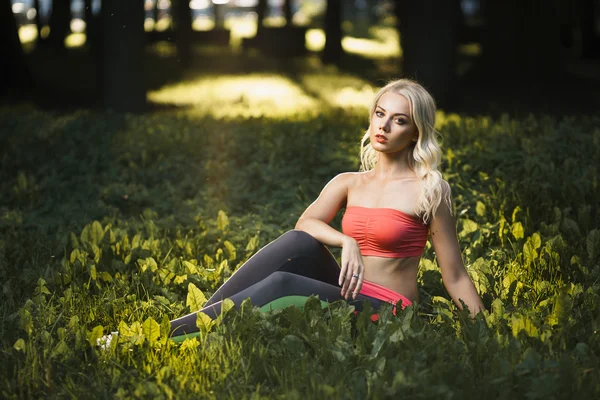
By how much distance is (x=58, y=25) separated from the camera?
26.2 m

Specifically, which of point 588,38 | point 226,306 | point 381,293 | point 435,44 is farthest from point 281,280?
point 588,38

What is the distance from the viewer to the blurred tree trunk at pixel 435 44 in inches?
515

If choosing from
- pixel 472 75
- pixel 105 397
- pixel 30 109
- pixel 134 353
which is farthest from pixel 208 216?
pixel 472 75

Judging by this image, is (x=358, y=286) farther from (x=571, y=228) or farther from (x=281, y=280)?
(x=571, y=228)

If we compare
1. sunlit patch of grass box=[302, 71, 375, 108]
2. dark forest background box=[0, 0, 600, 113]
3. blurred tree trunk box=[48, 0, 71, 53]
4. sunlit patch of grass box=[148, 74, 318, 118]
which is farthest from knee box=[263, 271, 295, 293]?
blurred tree trunk box=[48, 0, 71, 53]

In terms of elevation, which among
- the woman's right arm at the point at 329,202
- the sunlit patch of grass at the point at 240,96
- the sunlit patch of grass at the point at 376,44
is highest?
the woman's right arm at the point at 329,202

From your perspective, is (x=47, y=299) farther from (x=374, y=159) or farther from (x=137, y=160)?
(x=137, y=160)

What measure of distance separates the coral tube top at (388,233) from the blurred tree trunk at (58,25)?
76.2 ft

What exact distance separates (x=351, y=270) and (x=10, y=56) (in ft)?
44.4

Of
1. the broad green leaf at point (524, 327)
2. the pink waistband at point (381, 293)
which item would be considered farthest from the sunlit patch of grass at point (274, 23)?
the broad green leaf at point (524, 327)

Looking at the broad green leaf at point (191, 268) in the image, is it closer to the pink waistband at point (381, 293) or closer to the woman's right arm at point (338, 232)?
the woman's right arm at point (338, 232)

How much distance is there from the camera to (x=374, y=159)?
15.4ft

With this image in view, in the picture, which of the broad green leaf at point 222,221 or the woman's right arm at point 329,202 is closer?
the woman's right arm at point 329,202

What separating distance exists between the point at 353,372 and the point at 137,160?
6.23m
